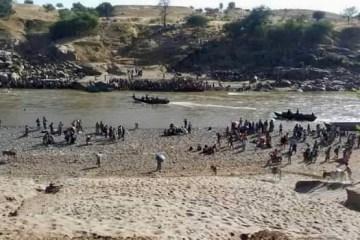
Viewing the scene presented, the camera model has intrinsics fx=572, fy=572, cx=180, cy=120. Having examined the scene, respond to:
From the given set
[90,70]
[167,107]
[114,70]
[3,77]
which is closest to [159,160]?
[167,107]

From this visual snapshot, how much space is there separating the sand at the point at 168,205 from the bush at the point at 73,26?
75205 mm

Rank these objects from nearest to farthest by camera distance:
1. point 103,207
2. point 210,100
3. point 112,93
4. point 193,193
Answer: point 103,207
point 193,193
point 210,100
point 112,93

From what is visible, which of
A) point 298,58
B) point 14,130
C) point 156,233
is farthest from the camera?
point 298,58

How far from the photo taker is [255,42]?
101938 millimetres

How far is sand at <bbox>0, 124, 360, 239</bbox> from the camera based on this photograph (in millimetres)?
15844

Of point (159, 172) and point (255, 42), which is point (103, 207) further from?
point (255, 42)

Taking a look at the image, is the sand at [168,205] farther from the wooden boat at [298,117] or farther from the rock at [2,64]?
the rock at [2,64]

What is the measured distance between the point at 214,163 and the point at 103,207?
51.5 ft

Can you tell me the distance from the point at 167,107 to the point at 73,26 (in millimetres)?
48192

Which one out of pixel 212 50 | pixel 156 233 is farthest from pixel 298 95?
pixel 156 233

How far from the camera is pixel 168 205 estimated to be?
61.5 feet

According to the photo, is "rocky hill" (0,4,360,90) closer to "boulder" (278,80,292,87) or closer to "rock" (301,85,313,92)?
"boulder" (278,80,292,87)

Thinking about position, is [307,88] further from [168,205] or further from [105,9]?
[105,9]

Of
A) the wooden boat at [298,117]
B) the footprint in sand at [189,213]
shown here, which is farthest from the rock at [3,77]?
the footprint in sand at [189,213]
